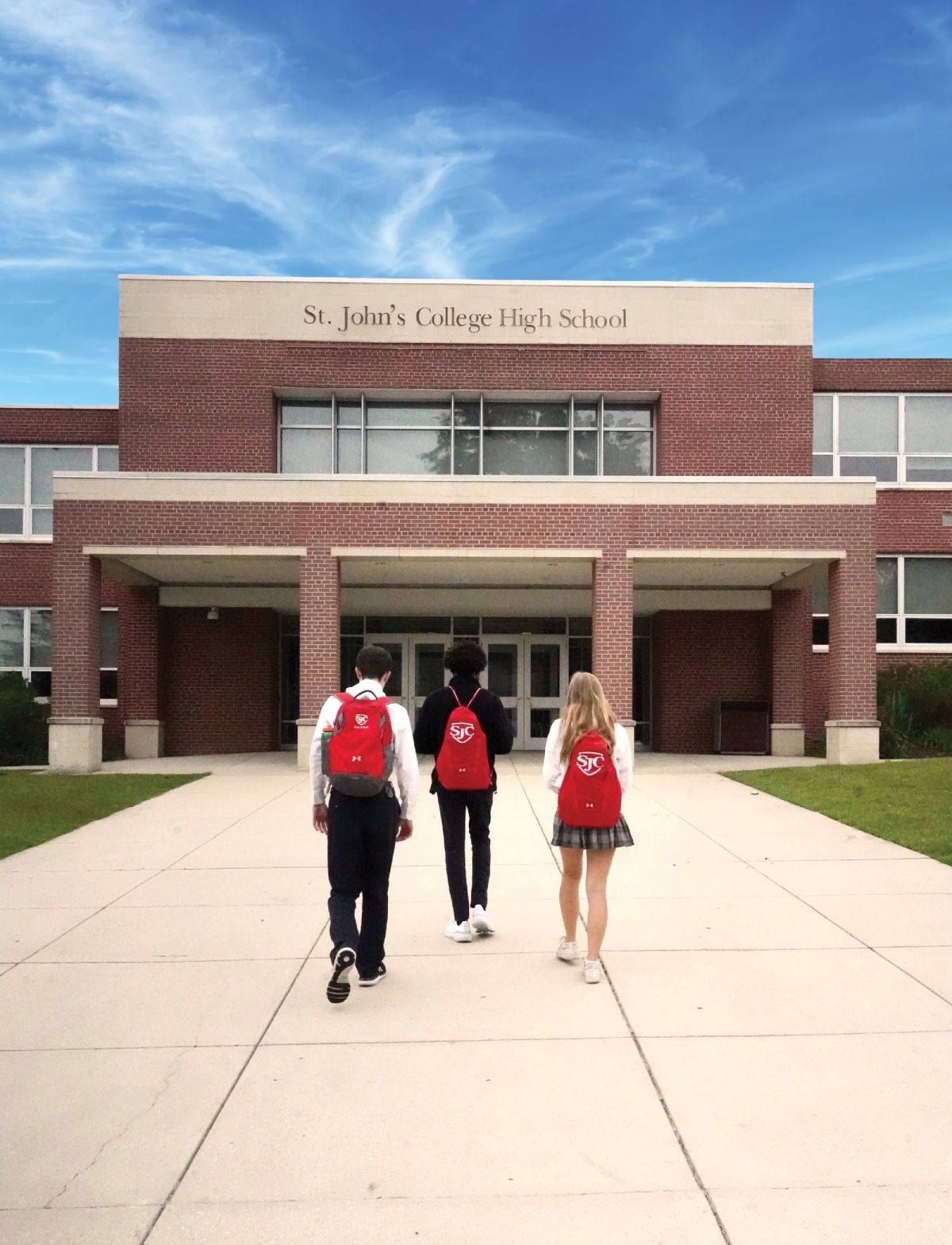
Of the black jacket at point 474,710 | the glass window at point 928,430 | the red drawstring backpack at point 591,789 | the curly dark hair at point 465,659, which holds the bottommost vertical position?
the red drawstring backpack at point 591,789

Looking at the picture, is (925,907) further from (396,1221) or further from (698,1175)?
(396,1221)

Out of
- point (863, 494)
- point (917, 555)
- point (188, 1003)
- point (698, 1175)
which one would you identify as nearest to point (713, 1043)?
point (698, 1175)

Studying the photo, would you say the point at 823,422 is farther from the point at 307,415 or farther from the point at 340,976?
the point at 340,976

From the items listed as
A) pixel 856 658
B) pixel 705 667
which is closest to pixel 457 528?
pixel 856 658

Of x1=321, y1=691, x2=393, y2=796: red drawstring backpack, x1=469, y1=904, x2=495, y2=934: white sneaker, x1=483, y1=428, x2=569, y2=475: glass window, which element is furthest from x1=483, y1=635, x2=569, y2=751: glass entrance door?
x1=321, y1=691, x2=393, y2=796: red drawstring backpack

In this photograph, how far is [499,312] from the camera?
21.2 meters

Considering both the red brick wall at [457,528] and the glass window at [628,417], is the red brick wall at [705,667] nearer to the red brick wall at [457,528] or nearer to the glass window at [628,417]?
the glass window at [628,417]

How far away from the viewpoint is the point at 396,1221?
3.24 metres

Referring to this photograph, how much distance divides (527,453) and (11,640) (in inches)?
459

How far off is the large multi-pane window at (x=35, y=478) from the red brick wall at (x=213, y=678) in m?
4.26

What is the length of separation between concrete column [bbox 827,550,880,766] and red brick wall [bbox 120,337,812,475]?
4.23m

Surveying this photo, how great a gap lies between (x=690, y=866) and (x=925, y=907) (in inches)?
83.4

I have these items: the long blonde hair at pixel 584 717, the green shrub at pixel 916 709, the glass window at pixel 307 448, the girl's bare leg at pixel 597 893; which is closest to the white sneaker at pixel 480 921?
the girl's bare leg at pixel 597 893

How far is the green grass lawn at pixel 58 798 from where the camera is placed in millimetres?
11094
